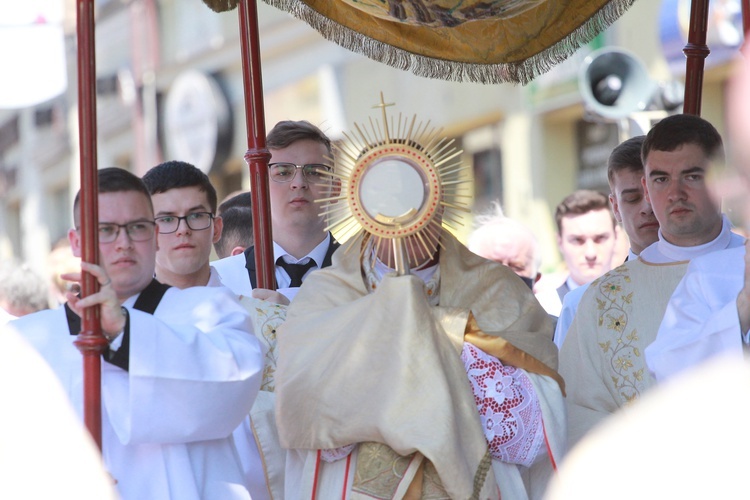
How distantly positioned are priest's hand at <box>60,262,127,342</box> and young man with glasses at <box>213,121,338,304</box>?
4.83ft

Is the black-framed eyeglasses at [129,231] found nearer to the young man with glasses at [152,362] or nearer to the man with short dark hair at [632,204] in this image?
the young man with glasses at [152,362]

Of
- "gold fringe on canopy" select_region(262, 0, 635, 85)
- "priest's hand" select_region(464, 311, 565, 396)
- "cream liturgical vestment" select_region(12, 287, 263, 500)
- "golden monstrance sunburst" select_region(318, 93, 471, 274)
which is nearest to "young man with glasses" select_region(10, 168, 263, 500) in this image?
"cream liturgical vestment" select_region(12, 287, 263, 500)

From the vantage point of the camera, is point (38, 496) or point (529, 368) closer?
point (38, 496)

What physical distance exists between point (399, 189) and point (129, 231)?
0.73 meters

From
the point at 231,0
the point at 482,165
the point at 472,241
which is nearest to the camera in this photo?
the point at 231,0

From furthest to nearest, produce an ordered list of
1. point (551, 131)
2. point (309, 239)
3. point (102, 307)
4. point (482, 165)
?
point (482, 165) → point (551, 131) → point (309, 239) → point (102, 307)

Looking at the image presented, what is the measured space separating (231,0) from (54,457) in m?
1.66

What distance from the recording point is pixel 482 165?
13594 millimetres

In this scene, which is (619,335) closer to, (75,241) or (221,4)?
(221,4)

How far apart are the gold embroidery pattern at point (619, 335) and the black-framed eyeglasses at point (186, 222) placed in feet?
4.44

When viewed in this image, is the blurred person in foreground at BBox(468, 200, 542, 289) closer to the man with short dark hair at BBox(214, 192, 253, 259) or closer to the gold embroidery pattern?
the man with short dark hair at BBox(214, 192, 253, 259)

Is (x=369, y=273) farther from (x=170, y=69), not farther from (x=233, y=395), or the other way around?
(x=170, y=69)

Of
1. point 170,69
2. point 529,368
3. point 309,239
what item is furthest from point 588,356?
point 170,69

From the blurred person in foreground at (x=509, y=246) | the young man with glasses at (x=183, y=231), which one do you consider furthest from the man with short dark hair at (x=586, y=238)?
the young man with glasses at (x=183, y=231)
